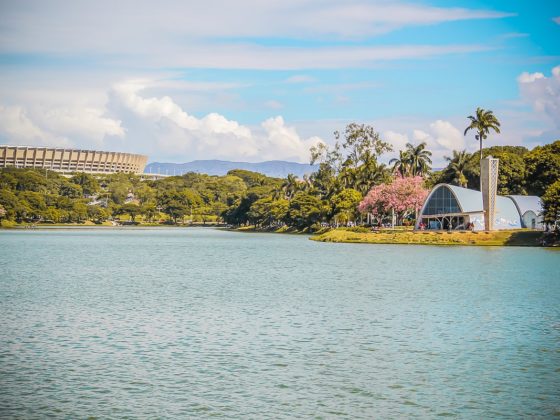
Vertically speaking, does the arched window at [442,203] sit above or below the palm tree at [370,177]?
below

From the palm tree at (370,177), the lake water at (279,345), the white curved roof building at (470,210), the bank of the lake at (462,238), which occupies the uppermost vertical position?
the palm tree at (370,177)

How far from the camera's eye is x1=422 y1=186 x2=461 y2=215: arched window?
384ft

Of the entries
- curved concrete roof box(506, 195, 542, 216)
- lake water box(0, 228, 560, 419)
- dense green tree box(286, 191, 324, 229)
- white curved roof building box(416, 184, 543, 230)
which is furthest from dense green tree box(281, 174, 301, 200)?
lake water box(0, 228, 560, 419)

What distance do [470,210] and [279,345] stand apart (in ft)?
299

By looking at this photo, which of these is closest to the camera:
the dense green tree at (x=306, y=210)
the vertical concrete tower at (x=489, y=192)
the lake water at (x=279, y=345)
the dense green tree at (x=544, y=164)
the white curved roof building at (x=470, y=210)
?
the lake water at (x=279, y=345)

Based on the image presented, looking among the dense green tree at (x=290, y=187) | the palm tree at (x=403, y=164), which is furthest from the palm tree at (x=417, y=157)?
the dense green tree at (x=290, y=187)

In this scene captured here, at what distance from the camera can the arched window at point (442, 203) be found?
11712 cm

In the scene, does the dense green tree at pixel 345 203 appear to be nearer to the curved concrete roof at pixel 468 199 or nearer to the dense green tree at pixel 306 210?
the dense green tree at pixel 306 210

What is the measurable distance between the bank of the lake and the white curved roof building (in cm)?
764

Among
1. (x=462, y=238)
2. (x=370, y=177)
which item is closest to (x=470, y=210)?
(x=462, y=238)

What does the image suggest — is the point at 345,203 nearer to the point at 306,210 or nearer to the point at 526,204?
the point at 306,210

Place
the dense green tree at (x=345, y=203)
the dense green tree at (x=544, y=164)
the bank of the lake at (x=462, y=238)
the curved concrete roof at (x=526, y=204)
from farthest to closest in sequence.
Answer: the dense green tree at (x=345, y=203) → the dense green tree at (x=544, y=164) → the curved concrete roof at (x=526, y=204) → the bank of the lake at (x=462, y=238)

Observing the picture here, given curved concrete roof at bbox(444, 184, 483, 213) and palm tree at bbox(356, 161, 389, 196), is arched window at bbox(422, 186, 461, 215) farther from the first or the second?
palm tree at bbox(356, 161, 389, 196)

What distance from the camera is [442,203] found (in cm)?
11881
